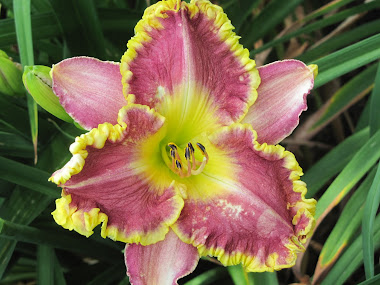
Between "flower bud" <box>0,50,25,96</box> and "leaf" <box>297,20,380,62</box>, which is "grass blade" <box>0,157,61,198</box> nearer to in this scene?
"flower bud" <box>0,50,25,96</box>

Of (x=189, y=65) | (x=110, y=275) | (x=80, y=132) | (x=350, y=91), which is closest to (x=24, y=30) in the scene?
(x=80, y=132)

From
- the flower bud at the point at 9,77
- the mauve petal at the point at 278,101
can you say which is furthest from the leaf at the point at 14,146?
the mauve petal at the point at 278,101

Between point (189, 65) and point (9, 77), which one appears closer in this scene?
point (189, 65)

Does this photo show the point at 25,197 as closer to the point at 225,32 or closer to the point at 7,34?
the point at 7,34

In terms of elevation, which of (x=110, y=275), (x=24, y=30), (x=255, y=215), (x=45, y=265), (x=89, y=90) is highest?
(x=24, y=30)

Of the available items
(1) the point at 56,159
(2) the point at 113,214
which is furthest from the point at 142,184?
(1) the point at 56,159

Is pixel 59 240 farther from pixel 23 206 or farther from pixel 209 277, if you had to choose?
pixel 209 277

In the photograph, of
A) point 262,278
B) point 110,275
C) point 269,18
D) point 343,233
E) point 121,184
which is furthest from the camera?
A: point 269,18
